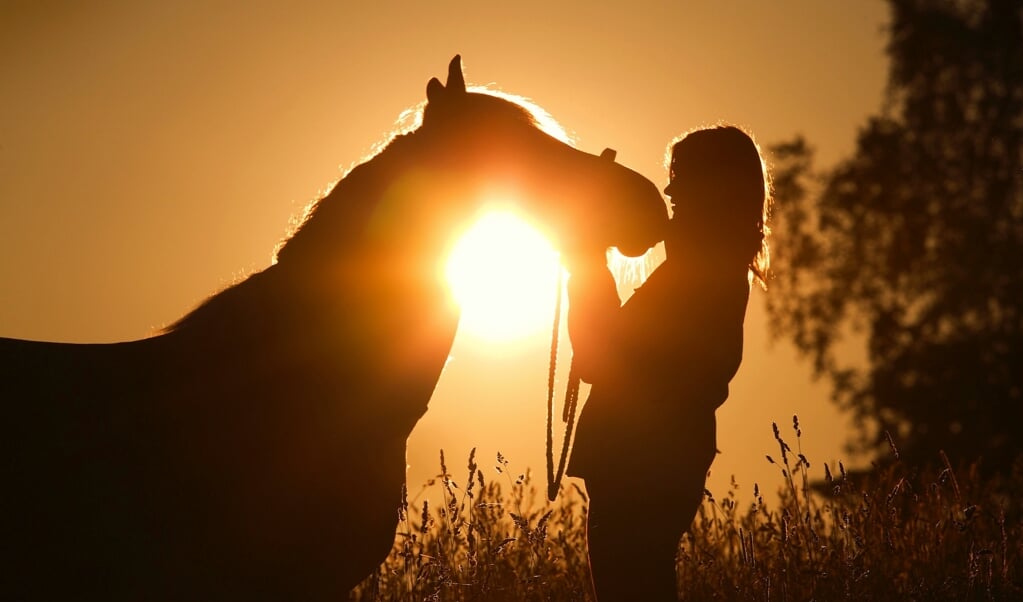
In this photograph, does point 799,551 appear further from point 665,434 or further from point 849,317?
point 849,317

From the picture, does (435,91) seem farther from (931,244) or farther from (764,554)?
(931,244)

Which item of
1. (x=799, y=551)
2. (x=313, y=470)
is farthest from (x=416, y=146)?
(x=799, y=551)

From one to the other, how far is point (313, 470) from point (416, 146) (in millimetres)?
1432

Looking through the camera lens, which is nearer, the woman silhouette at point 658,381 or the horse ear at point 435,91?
the horse ear at point 435,91

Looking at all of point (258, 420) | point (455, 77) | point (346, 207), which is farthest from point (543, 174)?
point (258, 420)

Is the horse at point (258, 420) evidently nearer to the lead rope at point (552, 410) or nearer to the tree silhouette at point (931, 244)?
the lead rope at point (552, 410)

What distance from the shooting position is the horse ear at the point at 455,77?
407cm

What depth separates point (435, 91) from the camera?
4078mm

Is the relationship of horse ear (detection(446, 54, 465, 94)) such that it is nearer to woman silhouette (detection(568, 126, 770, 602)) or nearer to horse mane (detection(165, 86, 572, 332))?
horse mane (detection(165, 86, 572, 332))

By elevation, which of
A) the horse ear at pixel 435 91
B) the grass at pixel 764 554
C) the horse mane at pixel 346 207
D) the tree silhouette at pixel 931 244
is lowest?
the grass at pixel 764 554

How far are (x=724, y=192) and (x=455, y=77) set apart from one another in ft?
5.27

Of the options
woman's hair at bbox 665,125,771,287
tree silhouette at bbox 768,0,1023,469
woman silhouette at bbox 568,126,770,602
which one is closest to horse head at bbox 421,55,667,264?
woman silhouette at bbox 568,126,770,602

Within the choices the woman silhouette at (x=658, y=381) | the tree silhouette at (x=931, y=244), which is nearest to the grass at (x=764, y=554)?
the woman silhouette at (x=658, y=381)

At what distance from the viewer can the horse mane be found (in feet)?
12.4
